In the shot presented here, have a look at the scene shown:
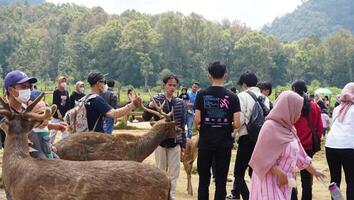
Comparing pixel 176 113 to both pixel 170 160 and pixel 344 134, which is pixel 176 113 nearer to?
pixel 170 160

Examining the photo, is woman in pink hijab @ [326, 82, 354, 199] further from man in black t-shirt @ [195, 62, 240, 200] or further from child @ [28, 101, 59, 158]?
child @ [28, 101, 59, 158]

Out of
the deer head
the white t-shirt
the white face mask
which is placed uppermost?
the white face mask

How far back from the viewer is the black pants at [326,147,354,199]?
7.08m

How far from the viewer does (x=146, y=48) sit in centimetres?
8238

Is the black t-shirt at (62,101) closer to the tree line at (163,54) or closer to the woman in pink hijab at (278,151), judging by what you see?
the woman in pink hijab at (278,151)

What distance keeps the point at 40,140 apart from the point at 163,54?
80.4m

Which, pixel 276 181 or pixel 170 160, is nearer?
pixel 276 181

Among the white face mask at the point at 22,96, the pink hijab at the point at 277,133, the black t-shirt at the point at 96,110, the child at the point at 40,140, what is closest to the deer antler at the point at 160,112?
the black t-shirt at the point at 96,110

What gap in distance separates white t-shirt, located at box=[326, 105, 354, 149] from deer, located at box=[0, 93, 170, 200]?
280 centimetres

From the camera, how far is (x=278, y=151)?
16.6ft

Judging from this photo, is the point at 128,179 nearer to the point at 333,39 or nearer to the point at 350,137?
the point at 350,137

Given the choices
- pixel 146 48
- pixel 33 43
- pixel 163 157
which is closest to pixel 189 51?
pixel 146 48

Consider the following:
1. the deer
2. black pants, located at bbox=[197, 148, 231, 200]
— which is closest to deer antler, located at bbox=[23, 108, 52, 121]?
the deer

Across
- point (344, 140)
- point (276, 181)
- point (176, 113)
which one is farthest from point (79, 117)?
point (344, 140)
